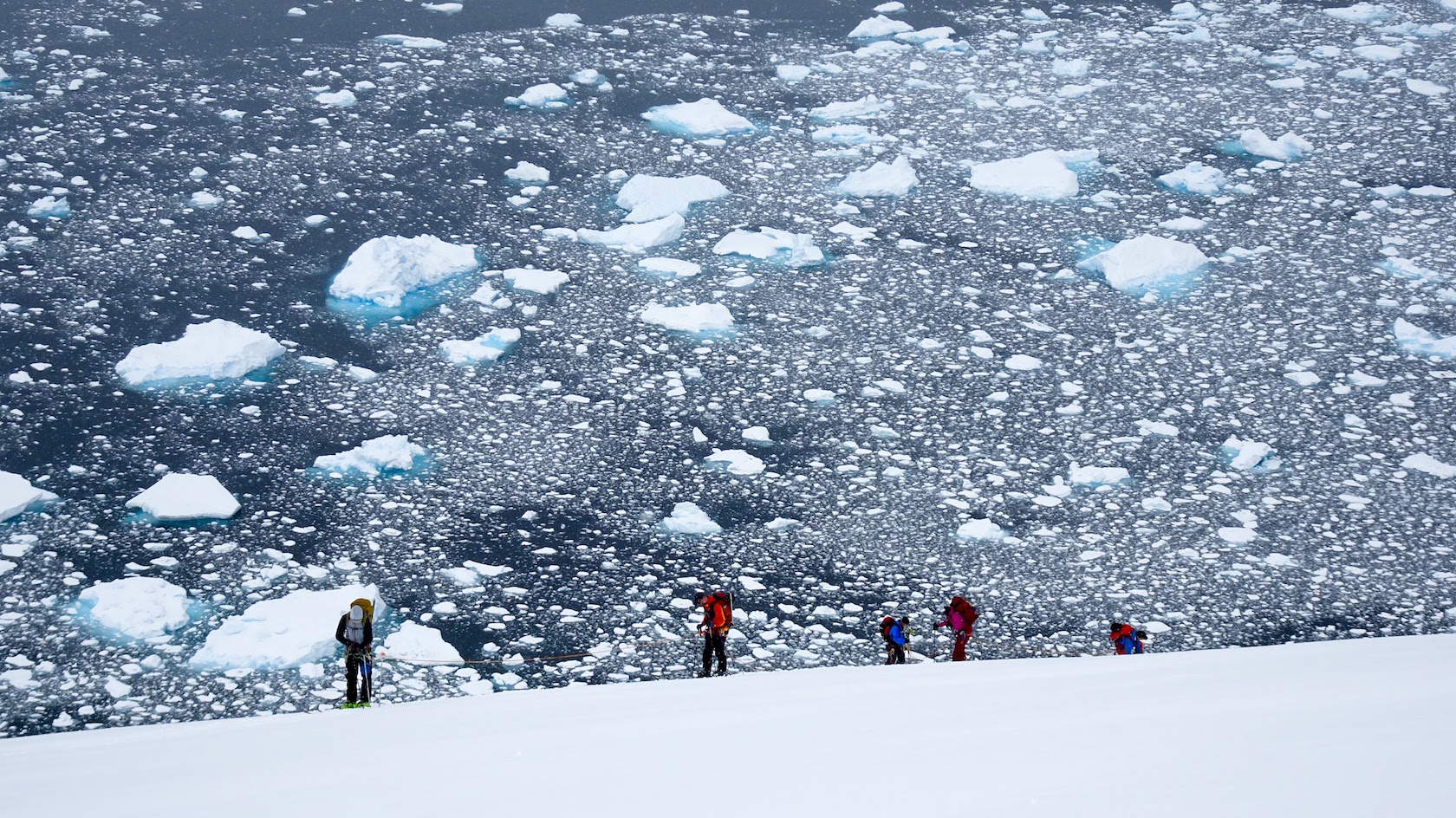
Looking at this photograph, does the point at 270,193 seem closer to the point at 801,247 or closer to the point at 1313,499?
the point at 801,247

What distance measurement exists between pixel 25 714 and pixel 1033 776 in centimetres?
422

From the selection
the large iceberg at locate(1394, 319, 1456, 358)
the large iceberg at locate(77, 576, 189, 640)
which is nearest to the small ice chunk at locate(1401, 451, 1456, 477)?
the large iceberg at locate(1394, 319, 1456, 358)

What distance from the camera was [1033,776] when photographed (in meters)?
3.79

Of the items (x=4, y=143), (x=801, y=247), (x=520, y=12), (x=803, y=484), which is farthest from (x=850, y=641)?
(x=520, y=12)

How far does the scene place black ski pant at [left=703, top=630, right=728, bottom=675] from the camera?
18.7 ft

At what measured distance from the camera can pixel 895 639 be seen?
5.82 metres

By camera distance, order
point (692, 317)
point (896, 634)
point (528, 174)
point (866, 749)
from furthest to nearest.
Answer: point (528, 174), point (692, 317), point (896, 634), point (866, 749)

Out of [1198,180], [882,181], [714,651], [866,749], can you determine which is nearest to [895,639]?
[714,651]

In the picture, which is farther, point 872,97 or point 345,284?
point 872,97

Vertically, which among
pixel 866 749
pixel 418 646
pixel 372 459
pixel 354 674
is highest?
pixel 866 749

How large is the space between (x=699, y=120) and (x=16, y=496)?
6.52 meters

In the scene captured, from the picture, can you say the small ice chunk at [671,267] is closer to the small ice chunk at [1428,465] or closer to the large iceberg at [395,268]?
the large iceberg at [395,268]

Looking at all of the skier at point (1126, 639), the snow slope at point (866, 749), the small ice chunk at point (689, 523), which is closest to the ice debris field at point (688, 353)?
the small ice chunk at point (689, 523)

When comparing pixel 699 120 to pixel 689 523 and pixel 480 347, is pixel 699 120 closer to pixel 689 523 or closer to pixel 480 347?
pixel 480 347
